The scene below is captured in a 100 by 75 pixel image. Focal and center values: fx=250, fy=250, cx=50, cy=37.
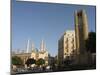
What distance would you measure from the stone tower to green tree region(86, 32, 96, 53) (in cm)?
6

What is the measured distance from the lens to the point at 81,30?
339 centimetres

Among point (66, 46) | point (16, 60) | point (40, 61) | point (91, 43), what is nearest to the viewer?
point (16, 60)

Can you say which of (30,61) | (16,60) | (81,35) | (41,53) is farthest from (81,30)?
(16,60)

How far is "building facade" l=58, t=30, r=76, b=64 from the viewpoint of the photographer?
3.30 m

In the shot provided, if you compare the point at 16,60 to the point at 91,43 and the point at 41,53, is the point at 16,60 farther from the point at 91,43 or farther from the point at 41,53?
the point at 91,43

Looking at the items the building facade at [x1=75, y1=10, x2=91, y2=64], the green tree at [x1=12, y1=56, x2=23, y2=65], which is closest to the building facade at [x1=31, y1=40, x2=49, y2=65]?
the green tree at [x1=12, y1=56, x2=23, y2=65]

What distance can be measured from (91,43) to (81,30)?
25cm

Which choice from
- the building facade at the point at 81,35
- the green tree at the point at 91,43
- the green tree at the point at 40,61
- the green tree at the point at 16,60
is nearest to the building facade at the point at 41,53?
the green tree at the point at 40,61

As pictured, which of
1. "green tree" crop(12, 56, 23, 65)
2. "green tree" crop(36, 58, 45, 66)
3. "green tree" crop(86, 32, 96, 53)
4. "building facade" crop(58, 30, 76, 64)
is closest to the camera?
"green tree" crop(12, 56, 23, 65)

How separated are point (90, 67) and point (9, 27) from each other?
49.3 inches

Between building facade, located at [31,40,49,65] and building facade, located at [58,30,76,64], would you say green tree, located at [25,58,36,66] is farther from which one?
building facade, located at [58,30,76,64]

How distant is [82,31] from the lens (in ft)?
11.2

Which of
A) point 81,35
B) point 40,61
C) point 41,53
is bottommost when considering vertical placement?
point 40,61

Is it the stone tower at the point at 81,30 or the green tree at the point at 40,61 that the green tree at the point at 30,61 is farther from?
the stone tower at the point at 81,30
